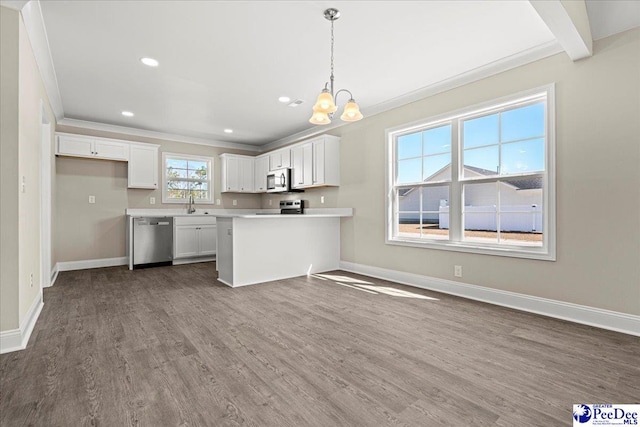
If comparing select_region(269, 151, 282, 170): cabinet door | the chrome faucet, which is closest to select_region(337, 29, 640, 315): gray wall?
select_region(269, 151, 282, 170): cabinet door

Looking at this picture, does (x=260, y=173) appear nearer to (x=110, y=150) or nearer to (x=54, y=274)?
(x=110, y=150)

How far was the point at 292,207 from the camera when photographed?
6.19 metres

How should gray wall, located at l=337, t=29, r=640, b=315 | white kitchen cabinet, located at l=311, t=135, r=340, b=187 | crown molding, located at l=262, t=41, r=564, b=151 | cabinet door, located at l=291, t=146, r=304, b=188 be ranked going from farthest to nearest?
cabinet door, located at l=291, t=146, r=304, b=188
white kitchen cabinet, located at l=311, t=135, r=340, b=187
crown molding, located at l=262, t=41, r=564, b=151
gray wall, located at l=337, t=29, r=640, b=315

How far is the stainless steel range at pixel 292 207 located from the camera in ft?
19.9

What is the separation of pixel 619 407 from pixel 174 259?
235 inches

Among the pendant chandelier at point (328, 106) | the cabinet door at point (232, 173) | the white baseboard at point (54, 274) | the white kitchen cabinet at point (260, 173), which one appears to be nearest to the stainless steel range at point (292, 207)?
the white kitchen cabinet at point (260, 173)

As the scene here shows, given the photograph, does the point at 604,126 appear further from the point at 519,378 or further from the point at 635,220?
the point at 519,378

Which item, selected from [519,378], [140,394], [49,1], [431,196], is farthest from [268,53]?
[519,378]

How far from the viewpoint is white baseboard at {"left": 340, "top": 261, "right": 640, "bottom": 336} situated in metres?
2.59

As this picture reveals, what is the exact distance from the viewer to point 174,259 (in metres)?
5.81

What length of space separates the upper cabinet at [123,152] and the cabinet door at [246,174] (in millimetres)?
1696

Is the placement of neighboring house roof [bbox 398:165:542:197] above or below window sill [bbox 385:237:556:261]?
above

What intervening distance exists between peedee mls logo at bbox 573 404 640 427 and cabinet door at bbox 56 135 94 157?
664 cm

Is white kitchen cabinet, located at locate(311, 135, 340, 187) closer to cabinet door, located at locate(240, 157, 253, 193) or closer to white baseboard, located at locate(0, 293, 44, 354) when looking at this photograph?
cabinet door, located at locate(240, 157, 253, 193)
